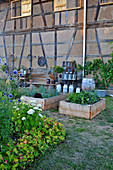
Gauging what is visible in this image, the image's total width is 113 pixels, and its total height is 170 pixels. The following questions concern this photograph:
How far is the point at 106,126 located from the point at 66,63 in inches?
200

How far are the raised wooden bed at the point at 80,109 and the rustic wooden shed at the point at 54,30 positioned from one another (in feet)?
13.1

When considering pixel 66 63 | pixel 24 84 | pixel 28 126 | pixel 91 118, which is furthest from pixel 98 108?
pixel 24 84

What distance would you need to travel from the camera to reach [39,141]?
1.91 m

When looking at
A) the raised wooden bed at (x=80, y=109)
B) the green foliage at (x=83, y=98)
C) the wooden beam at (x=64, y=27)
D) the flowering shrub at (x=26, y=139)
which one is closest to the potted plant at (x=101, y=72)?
the wooden beam at (x=64, y=27)

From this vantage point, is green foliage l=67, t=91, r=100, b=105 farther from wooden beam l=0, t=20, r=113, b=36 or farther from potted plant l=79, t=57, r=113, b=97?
wooden beam l=0, t=20, r=113, b=36

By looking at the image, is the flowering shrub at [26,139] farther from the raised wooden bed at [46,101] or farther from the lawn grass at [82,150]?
the raised wooden bed at [46,101]

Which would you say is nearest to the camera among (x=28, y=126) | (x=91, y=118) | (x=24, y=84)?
(x=28, y=126)

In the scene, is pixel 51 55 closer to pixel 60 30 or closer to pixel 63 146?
pixel 60 30

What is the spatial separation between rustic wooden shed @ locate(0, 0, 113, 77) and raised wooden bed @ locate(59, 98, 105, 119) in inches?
157

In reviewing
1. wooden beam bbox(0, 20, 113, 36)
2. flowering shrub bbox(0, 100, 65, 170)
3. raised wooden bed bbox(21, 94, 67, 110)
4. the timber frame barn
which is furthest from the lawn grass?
wooden beam bbox(0, 20, 113, 36)

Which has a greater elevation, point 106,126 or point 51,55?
point 51,55

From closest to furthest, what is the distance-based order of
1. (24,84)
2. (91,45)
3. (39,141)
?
(39,141)
(91,45)
(24,84)

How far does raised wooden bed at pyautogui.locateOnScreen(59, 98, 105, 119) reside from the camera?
3.29 m

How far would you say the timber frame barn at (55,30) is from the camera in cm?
693
